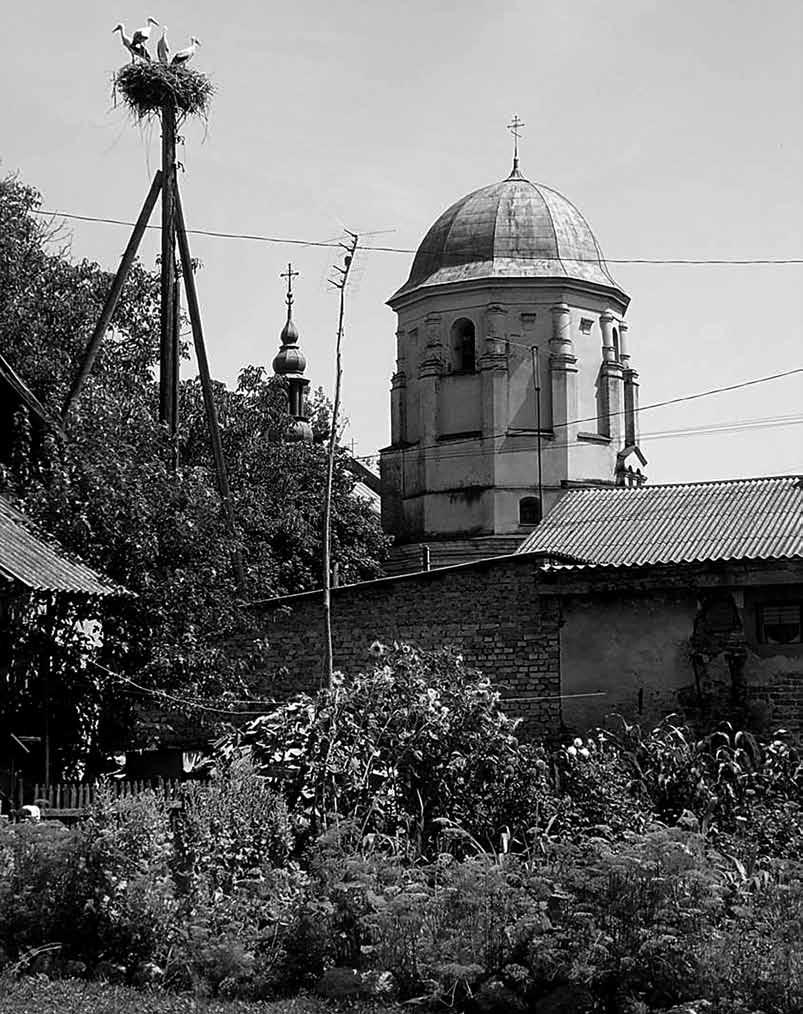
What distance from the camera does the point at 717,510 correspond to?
22.2m

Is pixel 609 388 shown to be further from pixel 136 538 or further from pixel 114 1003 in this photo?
pixel 114 1003

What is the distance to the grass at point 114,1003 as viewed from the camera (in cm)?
848

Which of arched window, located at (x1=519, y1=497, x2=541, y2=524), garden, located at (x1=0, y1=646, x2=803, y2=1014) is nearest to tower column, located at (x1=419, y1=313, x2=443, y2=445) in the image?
arched window, located at (x1=519, y1=497, x2=541, y2=524)

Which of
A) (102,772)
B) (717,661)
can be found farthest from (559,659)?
(102,772)

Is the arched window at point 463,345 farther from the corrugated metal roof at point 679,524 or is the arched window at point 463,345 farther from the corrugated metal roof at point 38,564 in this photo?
the corrugated metal roof at point 38,564

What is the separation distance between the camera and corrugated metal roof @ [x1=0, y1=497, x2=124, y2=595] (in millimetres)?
14719

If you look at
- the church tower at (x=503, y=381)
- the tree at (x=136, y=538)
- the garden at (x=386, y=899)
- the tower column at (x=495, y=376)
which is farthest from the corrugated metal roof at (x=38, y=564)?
the tower column at (x=495, y=376)

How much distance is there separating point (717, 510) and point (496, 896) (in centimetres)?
1415

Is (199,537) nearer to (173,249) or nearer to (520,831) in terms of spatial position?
(173,249)

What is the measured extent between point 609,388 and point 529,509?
16.0ft

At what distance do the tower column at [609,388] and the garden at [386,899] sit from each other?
33.2 metres

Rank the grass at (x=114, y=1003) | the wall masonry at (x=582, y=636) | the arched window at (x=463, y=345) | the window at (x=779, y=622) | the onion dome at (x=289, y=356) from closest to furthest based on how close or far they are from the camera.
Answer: the grass at (x=114, y=1003) → the wall masonry at (x=582, y=636) → the window at (x=779, y=622) → the arched window at (x=463, y=345) → the onion dome at (x=289, y=356)

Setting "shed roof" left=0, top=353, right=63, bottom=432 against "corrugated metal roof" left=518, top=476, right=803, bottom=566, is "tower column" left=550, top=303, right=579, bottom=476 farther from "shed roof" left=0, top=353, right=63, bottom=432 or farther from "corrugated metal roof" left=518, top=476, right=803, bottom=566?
"shed roof" left=0, top=353, right=63, bottom=432

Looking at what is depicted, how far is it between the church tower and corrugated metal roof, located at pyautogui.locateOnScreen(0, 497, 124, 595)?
26688mm
